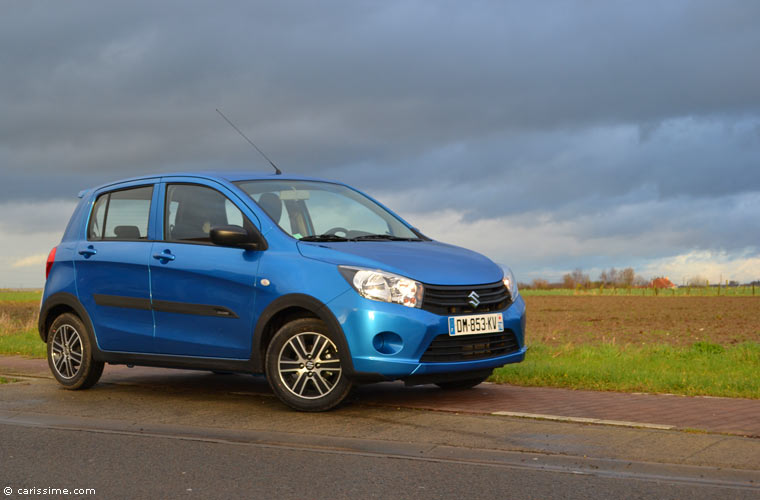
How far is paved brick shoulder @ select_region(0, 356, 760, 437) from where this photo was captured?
23.4 ft

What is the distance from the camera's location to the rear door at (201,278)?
788 centimetres

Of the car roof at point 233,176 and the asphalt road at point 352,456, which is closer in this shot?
the asphalt road at point 352,456

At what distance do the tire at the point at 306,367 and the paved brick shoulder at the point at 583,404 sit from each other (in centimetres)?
76

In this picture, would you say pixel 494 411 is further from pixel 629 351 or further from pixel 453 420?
pixel 629 351

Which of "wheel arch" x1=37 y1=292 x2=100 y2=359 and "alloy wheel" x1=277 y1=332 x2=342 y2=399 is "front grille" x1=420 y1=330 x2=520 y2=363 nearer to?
"alloy wheel" x1=277 y1=332 x2=342 y2=399

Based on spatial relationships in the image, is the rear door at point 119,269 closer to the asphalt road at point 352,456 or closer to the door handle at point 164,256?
the door handle at point 164,256

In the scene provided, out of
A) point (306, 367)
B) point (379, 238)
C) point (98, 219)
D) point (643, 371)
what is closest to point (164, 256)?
point (98, 219)

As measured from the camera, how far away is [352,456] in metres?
6.00

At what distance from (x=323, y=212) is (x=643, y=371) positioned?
4485 millimetres

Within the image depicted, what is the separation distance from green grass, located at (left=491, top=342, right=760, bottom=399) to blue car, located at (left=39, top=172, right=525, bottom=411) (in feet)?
4.40

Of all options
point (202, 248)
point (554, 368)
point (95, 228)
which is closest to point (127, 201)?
point (95, 228)

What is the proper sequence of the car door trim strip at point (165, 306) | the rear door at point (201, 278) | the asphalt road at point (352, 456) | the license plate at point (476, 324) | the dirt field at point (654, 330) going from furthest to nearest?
the dirt field at point (654, 330) < the car door trim strip at point (165, 306) < the rear door at point (201, 278) < the license plate at point (476, 324) < the asphalt road at point (352, 456)

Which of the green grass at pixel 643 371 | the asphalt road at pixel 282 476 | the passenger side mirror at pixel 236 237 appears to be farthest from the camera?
the green grass at pixel 643 371

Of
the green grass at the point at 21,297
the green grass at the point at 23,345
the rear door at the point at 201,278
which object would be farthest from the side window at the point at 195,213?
the green grass at the point at 21,297
